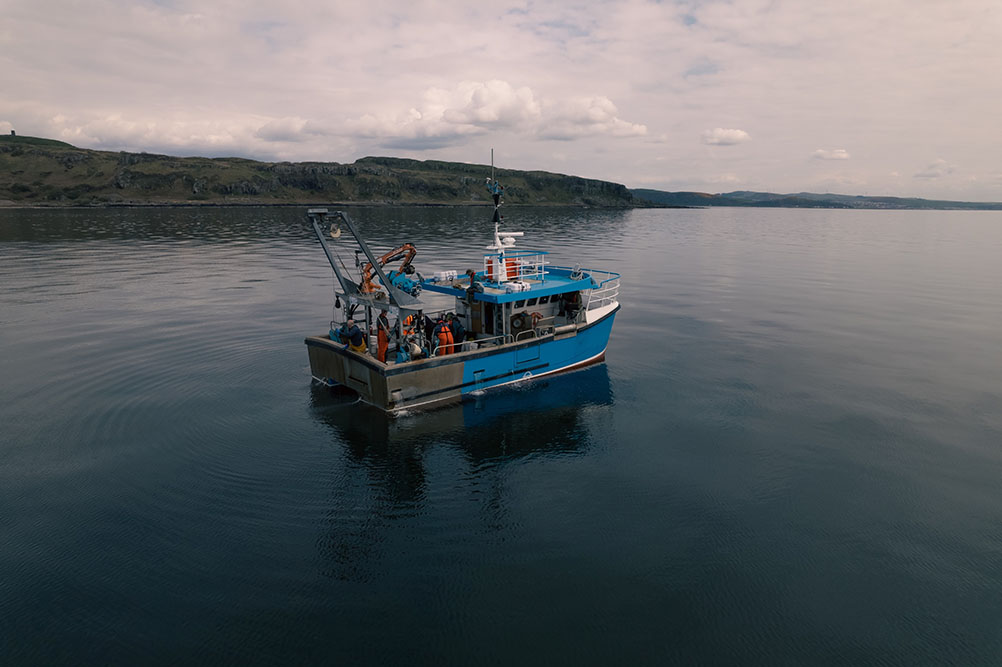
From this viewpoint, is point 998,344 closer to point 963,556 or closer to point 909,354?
point 909,354

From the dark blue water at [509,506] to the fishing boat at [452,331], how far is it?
103 centimetres

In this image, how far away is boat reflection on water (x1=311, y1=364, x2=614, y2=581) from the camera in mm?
13445

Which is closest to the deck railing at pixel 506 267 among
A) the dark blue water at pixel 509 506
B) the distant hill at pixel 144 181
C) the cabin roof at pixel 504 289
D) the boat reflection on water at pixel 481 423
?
the cabin roof at pixel 504 289

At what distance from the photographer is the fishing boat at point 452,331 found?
2012cm

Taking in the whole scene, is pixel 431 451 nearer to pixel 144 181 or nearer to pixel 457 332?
pixel 457 332

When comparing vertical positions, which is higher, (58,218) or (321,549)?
(58,218)

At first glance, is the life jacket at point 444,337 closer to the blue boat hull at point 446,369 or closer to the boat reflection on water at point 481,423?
the blue boat hull at point 446,369

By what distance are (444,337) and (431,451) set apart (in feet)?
17.0

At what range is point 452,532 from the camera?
13.4m

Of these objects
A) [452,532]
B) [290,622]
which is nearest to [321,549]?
[290,622]

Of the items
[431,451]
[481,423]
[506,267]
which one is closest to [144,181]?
[506,267]

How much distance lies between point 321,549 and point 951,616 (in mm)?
13681

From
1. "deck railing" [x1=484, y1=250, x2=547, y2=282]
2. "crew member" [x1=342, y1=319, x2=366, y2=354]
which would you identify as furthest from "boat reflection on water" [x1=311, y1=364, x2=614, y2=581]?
"deck railing" [x1=484, y1=250, x2=547, y2=282]

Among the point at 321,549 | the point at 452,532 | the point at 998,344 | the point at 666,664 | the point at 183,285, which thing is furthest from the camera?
the point at 183,285
